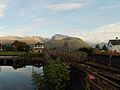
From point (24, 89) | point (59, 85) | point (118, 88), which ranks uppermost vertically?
point (118, 88)

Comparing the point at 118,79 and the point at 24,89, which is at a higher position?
the point at 118,79

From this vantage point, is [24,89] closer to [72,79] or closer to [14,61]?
[72,79]

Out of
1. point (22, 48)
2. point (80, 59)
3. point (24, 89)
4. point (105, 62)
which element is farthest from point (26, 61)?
point (22, 48)

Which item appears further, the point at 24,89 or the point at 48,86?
the point at 24,89

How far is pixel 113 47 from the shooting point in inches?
5650

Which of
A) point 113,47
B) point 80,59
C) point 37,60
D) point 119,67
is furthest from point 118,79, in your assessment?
point 113,47

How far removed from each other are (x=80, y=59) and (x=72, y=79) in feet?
39.3

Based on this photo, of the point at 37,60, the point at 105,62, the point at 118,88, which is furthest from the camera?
the point at 37,60

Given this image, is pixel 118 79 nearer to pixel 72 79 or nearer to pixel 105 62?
pixel 72 79

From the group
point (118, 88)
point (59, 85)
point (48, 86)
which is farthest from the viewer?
point (48, 86)

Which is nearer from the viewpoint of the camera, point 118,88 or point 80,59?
point 118,88

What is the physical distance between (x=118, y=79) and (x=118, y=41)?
130 metres

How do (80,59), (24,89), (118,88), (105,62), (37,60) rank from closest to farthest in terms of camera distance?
(118,88), (105,62), (80,59), (24,89), (37,60)

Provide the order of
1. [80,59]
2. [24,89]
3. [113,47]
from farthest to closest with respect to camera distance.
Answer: [113,47]
[24,89]
[80,59]
